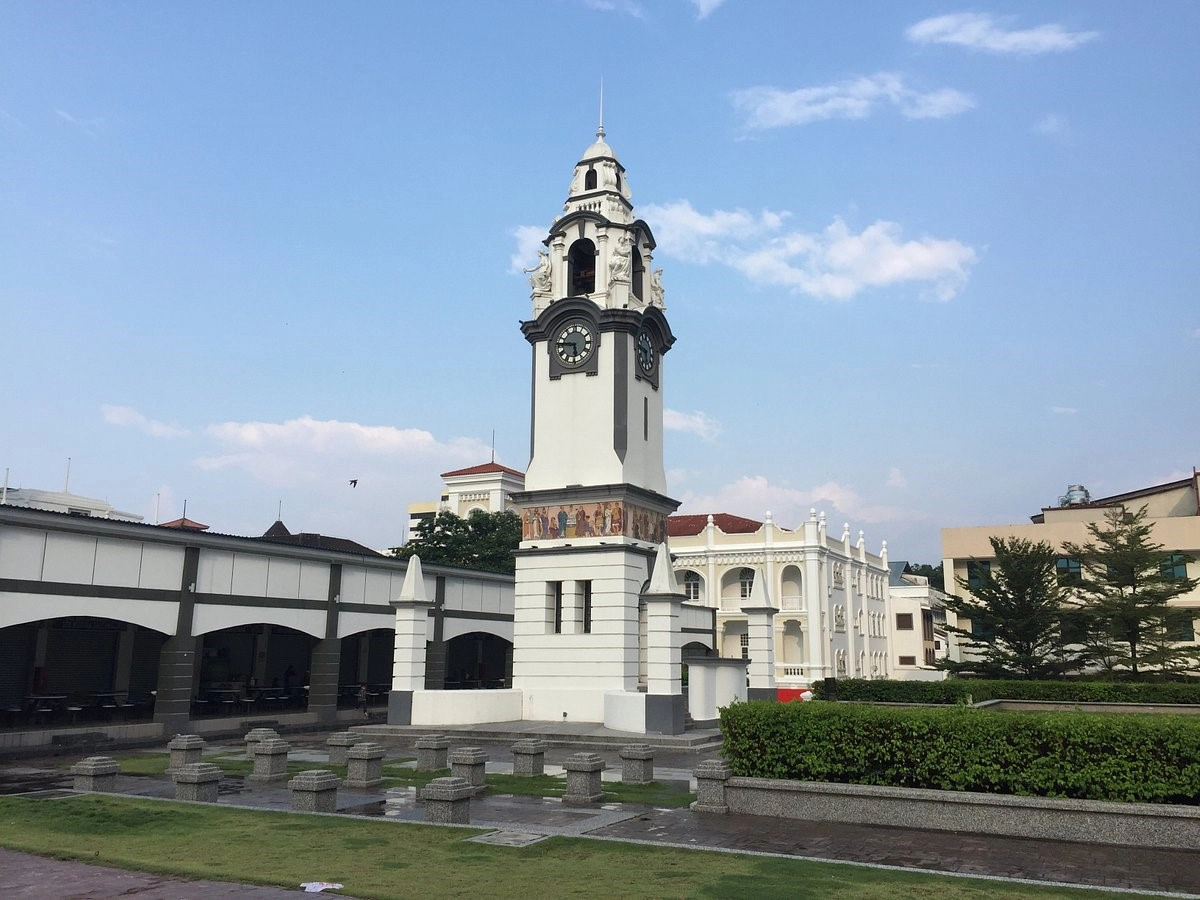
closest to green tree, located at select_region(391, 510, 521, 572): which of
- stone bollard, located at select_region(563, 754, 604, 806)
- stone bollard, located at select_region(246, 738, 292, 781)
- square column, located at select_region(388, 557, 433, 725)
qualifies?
square column, located at select_region(388, 557, 433, 725)

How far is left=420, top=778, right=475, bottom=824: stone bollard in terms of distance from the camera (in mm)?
13898

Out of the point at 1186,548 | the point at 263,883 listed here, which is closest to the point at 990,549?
the point at 1186,548

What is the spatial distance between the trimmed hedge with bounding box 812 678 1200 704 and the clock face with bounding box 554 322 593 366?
13.8m

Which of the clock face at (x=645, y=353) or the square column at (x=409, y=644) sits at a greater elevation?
the clock face at (x=645, y=353)

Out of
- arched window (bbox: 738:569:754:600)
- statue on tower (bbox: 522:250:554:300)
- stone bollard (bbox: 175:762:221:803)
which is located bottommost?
stone bollard (bbox: 175:762:221:803)

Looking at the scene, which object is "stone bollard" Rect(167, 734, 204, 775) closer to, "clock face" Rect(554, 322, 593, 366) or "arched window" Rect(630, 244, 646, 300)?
"clock face" Rect(554, 322, 593, 366)

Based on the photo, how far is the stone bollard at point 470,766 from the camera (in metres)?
16.8

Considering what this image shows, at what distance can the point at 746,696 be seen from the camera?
3070cm

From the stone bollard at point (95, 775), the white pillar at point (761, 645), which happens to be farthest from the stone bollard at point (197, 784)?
the white pillar at point (761, 645)

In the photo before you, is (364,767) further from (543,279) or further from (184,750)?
(543,279)

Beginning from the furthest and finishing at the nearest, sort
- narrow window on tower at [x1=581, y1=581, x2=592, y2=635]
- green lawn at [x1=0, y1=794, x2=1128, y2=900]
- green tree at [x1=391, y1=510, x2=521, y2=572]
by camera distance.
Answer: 1. green tree at [x1=391, y1=510, x2=521, y2=572]
2. narrow window on tower at [x1=581, y1=581, x2=592, y2=635]
3. green lawn at [x1=0, y1=794, x2=1128, y2=900]

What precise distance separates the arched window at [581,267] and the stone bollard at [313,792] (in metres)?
22.8

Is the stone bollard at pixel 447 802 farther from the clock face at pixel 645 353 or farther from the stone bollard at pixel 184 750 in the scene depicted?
the clock face at pixel 645 353

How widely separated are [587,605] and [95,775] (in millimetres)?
17080
